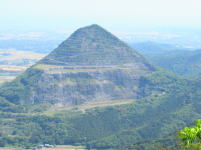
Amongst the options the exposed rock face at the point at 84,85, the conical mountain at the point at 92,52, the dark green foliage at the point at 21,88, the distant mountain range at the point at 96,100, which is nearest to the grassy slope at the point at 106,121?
the distant mountain range at the point at 96,100

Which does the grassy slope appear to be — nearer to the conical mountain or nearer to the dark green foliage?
the dark green foliage

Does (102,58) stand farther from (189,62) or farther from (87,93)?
(189,62)

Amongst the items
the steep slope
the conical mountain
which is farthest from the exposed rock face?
the conical mountain

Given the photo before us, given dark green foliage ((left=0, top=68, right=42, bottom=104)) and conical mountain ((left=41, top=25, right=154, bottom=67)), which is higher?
conical mountain ((left=41, top=25, right=154, bottom=67))

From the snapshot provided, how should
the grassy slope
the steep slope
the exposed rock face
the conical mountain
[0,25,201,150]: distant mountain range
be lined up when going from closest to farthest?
1. the grassy slope
2. [0,25,201,150]: distant mountain range
3. the exposed rock face
4. the steep slope
5. the conical mountain

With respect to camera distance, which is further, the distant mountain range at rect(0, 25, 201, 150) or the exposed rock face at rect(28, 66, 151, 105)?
the exposed rock face at rect(28, 66, 151, 105)

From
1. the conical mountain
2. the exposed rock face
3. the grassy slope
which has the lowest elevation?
the grassy slope

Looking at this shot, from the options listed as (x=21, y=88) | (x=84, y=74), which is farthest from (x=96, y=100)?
(x=21, y=88)

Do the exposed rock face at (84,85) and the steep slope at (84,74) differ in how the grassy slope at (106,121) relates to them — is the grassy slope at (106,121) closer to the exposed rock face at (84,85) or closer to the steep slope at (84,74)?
the exposed rock face at (84,85)

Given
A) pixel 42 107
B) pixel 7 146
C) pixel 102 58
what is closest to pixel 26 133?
pixel 7 146
